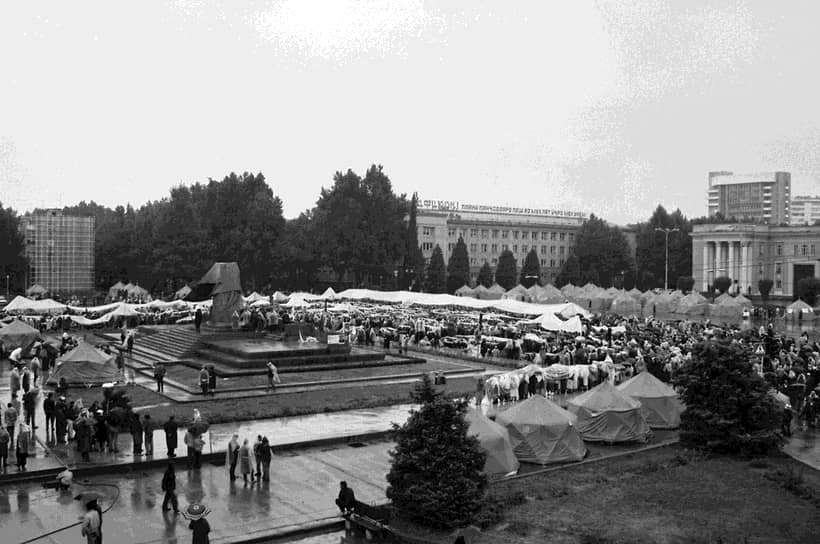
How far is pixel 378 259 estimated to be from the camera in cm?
7400

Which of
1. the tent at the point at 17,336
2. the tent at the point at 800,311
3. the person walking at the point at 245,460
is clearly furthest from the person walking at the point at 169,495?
the tent at the point at 800,311

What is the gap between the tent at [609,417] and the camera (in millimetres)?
19750

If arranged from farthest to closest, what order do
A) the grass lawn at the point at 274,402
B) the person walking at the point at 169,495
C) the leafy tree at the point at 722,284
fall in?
the leafy tree at the point at 722,284, the grass lawn at the point at 274,402, the person walking at the point at 169,495

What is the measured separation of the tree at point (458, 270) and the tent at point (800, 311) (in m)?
39.6

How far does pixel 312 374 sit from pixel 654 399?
12.8 metres

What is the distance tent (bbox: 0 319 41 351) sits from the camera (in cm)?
3419

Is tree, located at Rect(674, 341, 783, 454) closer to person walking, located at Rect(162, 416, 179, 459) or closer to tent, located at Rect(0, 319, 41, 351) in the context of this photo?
person walking, located at Rect(162, 416, 179, 459)

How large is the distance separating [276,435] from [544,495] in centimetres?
742

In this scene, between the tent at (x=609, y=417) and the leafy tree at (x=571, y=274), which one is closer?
the tent at (x=609, y=417)

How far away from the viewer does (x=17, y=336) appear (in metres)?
34.5

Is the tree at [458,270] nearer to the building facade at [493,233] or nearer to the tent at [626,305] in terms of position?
the building facade at [493,233]

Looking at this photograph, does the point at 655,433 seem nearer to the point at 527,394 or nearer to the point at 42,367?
the point at 527,394

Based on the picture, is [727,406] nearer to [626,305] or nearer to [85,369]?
[85,369]

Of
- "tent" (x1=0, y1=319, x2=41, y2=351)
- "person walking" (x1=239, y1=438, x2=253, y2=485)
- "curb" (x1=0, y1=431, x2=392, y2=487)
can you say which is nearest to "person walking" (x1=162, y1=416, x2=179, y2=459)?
"curb" (x1=0, y1=431, x2=392, y2=487)
